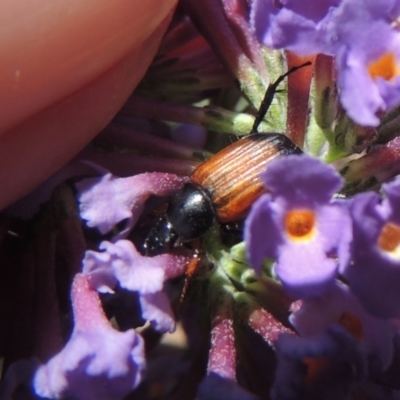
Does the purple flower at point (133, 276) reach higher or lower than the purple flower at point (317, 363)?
higher

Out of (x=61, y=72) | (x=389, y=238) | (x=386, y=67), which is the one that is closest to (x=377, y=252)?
(x=389, y=238)

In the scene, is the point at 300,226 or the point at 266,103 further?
the point at 266,103

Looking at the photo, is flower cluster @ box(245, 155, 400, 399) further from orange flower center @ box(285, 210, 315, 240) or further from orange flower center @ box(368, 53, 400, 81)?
orange flower center @ box(368, 53, 400, 81)

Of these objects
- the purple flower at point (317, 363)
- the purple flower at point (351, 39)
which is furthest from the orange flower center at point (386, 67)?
the purple flower at point (317, 363)

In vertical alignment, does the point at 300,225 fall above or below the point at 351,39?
below

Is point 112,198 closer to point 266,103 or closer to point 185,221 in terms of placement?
point 185,221

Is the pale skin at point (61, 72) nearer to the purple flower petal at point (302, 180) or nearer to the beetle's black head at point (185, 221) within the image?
the beetle's black head at point (185, 221)

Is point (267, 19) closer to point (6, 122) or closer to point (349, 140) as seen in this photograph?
point (349, 140)
